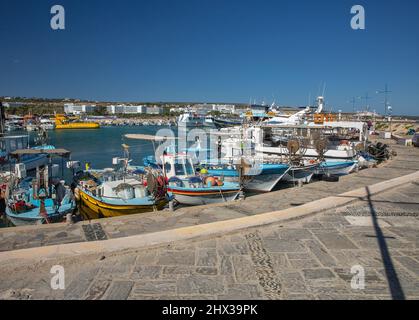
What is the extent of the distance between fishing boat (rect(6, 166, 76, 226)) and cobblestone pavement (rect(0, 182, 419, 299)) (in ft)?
26.7

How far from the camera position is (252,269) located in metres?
4.30

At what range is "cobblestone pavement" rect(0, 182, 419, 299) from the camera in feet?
12.1

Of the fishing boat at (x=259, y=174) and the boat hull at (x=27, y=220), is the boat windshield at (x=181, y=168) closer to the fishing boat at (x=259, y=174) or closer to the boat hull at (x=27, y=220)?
the fishing boat at (x=259, y=174)

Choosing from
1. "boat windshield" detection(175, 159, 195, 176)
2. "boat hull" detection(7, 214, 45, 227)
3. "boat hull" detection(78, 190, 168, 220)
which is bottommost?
"boat hull" detection(7, 214, 45, 227)

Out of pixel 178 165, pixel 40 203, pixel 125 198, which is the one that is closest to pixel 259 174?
pixel 178 165

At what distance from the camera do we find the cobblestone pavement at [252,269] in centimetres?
370

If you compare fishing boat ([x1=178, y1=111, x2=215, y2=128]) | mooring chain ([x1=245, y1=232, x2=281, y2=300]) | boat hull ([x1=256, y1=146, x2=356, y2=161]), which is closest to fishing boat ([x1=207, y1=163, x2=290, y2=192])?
boat hull ([x1=256, y1=146, x2=356, y2=161])

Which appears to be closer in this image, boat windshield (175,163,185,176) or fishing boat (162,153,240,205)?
fishing boat (162,153,240,205)

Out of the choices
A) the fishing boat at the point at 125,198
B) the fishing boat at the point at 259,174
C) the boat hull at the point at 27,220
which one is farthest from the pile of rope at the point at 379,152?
the boat hull at the point at 27,220

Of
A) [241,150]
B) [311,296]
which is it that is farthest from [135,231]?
[241,150]

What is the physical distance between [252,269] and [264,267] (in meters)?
0.19

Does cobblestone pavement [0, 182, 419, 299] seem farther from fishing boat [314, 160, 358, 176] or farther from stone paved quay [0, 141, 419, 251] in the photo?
fishing boat [314, 160, 358, 176]
